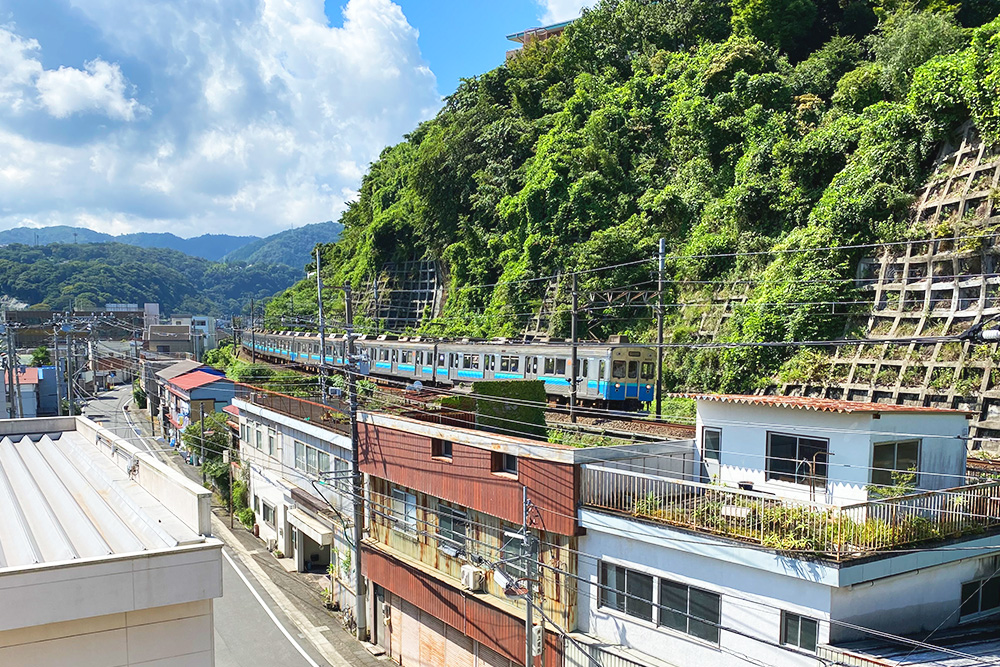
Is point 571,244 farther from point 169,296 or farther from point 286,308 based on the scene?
point 169,296

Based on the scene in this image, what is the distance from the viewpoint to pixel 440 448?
13648mm

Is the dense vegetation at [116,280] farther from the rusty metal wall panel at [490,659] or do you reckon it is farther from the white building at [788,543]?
the white building at [788,543]

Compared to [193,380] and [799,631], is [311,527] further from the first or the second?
[193,380]

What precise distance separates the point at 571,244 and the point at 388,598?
741 inches

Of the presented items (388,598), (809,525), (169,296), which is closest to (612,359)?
(388,598)

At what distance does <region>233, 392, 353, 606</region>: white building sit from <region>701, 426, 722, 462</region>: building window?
824 centimetres

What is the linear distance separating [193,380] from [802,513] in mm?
35910

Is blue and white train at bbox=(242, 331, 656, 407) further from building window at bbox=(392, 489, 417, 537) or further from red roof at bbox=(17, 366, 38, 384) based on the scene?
red roof at bbox=(17, 366, 38, 384)

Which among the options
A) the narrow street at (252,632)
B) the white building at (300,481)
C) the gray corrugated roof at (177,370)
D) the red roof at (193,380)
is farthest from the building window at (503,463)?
the gray corrugated roof at (177,370)

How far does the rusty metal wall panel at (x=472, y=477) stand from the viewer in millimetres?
10750

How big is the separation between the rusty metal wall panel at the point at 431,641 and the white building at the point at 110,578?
7799 mm

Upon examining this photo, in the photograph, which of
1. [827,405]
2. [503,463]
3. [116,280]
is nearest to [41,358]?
[503,463]

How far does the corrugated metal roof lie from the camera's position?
6.38 metres

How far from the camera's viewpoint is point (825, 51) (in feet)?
96.5
